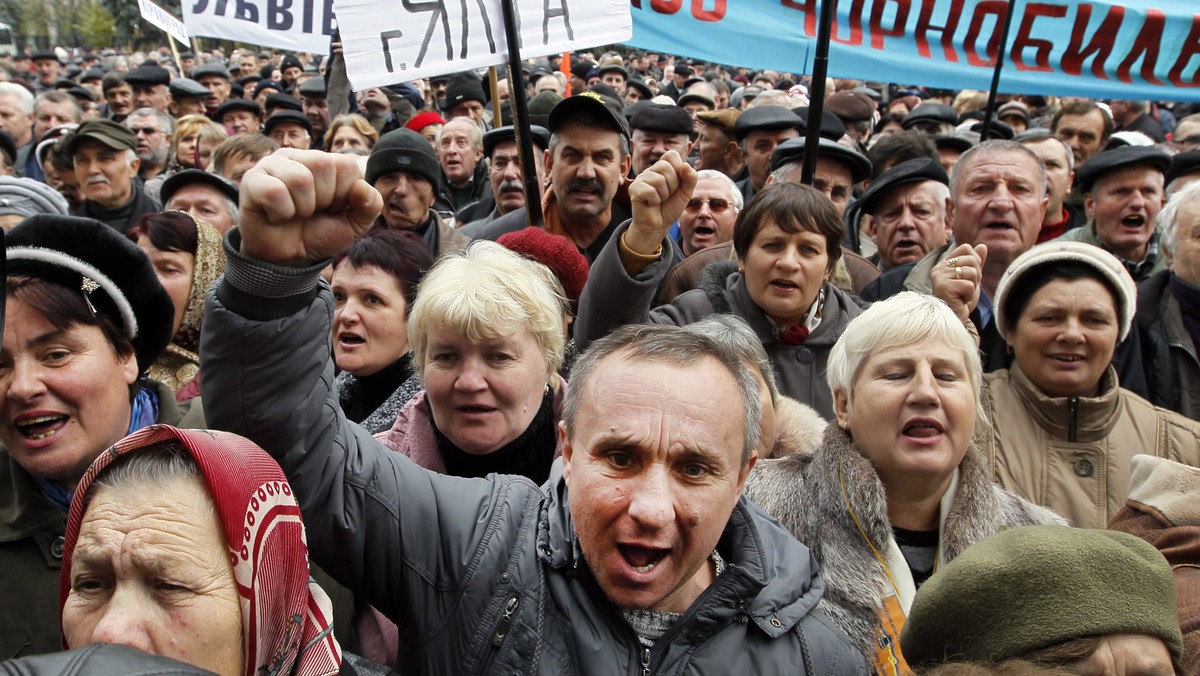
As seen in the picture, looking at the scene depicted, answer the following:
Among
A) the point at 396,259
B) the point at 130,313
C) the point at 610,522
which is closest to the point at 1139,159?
the point at 396,259

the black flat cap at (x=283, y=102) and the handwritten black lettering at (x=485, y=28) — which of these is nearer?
the handwritten black lettering at (x=485, y=28)

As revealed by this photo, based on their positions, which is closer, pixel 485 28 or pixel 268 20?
pixel 485 28

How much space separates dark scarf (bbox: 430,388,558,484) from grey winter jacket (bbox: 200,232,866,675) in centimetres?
72

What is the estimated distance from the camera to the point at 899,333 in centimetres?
271

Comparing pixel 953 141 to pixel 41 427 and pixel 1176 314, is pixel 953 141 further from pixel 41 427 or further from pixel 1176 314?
pixel 41 427

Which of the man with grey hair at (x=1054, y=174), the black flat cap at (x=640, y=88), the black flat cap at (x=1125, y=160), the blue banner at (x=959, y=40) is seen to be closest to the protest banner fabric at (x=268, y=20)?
the blue banner at (x=959, y=40)

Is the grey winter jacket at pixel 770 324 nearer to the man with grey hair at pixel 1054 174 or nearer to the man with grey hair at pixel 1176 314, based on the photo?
the man with grey hair at pixel 1176 314

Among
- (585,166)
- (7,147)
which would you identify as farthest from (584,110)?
(7,147)

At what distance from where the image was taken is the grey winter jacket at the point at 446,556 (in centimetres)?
171

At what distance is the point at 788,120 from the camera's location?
6449 mm

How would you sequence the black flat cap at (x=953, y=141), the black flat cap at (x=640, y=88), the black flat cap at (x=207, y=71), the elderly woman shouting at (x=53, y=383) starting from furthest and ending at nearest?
the black flat cap at (x=640, y=88), the black flat cap at (x=207, y=71), the black flat cap at (x=953, y=141), the elderly woman shouting at (x=53, y=383)

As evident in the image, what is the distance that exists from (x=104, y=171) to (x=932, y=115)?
638cm

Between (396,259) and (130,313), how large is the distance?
114 centimetres

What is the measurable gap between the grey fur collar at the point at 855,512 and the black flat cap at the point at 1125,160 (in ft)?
9.56
